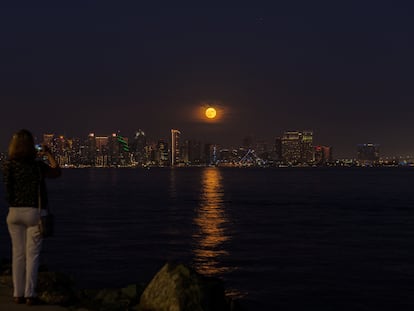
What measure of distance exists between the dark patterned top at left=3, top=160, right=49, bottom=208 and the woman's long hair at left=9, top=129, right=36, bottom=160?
0.11 meters

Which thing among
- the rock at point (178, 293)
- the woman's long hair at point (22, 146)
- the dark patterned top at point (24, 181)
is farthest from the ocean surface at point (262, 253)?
the woman's long hair at point (22, 146)

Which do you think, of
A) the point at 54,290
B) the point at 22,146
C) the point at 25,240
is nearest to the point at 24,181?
the point at 22,146

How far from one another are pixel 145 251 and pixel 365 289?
14.1 m

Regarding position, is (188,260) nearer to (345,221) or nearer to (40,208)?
(40,208)

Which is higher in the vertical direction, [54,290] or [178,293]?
[54,290]

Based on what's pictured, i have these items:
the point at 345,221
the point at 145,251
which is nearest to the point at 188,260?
the point at 145,251

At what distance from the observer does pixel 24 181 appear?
781 cm

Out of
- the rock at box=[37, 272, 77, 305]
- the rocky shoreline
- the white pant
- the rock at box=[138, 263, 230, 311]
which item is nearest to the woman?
the white pant

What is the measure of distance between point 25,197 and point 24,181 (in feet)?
0.86

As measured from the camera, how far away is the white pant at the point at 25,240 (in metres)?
7.68

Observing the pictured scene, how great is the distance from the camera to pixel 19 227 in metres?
7.76

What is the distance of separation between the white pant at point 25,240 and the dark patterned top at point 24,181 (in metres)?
0.13

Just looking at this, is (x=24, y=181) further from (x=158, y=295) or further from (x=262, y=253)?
(x=262, y=253)

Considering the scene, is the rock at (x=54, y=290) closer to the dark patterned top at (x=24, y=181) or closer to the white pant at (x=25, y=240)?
the white pant at (x=25, y=240)
